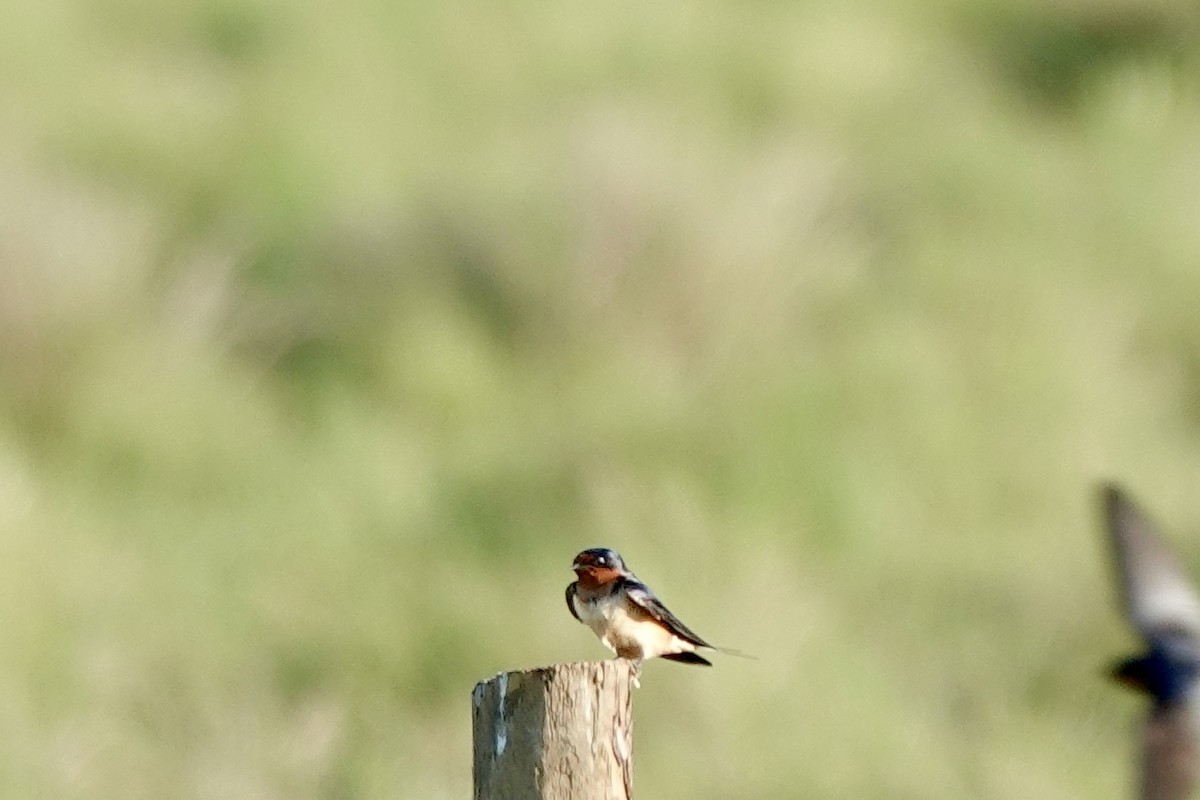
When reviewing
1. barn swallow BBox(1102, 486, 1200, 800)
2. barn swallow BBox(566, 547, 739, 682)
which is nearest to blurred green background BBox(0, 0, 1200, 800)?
barn swallow BBox(1102, 486, 1200, 800)

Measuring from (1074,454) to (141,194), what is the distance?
13.1 feet

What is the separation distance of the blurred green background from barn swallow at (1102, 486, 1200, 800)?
3.36ft

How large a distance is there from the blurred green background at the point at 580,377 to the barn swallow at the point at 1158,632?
102 centimetres

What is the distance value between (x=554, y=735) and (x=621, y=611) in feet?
2.17

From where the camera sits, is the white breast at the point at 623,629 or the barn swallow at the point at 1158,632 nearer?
the white breast at the point at 623,629

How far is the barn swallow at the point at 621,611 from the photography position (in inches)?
190

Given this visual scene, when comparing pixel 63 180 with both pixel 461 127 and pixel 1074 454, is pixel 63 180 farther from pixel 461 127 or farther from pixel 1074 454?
pixel 1074 454

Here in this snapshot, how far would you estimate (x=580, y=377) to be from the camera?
988cm

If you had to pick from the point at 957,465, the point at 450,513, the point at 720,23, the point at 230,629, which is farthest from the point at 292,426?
the point at 720,23

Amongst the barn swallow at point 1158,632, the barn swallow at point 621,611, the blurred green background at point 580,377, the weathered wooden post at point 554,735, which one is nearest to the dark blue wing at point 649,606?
the barn swallow at point 621,611

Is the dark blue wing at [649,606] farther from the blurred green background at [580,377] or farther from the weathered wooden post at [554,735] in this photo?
the blurred green background at [580,377]

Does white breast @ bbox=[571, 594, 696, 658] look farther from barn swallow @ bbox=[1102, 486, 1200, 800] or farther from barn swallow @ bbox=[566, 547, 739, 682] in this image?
barn swallow @ bbox=[1102, 486, 1200, 800]

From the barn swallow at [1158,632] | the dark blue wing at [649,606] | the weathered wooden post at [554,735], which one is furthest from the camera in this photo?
the barn swallow at [1158,632]

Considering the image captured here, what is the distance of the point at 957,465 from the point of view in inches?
363
